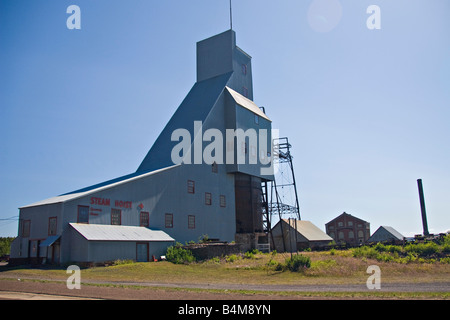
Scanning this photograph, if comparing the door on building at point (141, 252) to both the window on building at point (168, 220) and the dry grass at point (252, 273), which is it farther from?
the window on building at point (168, 220)

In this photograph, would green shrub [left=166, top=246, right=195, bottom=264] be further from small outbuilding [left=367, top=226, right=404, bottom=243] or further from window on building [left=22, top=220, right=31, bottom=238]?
small outbuilding [left=367, top=226, right=404, bottom=243]

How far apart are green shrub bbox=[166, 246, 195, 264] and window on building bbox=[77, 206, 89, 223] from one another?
690 cm

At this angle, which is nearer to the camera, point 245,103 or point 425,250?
point 425,250

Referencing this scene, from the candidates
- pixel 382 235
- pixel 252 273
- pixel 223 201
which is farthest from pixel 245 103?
pixel 382 235

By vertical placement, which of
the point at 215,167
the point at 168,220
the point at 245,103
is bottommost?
the point at 168,220

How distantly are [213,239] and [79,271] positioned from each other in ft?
59.4

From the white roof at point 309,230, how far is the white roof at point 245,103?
14.0 metres

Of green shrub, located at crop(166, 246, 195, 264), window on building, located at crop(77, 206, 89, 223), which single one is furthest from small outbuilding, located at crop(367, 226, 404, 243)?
window on building, located at crop(77, 206, 89, 223)

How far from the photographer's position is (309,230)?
55469 mm

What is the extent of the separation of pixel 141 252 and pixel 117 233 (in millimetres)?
2663

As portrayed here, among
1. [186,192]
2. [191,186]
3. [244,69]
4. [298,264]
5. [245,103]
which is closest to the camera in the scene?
[298,264]

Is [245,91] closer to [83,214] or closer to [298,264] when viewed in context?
[83,214]
